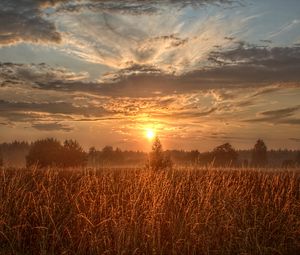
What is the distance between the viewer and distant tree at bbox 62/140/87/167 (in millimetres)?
52156

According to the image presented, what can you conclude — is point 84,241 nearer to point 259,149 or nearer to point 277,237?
point 277,237

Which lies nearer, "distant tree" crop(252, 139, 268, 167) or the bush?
the bush

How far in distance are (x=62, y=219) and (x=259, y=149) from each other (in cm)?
8804

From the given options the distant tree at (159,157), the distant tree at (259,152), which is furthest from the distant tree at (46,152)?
the distant tree at (259,152)

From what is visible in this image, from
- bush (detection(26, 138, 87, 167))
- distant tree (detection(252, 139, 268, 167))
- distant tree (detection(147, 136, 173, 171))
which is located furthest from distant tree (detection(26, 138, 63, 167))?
distant tree (detection(252, 139, 268, 167))

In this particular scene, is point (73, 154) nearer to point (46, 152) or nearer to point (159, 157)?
point (46, 152)

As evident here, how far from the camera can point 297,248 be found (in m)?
11.8

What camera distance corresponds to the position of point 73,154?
53.2m

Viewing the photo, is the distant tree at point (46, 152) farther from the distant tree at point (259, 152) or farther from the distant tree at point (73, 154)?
the distant tree at point (259, 152)

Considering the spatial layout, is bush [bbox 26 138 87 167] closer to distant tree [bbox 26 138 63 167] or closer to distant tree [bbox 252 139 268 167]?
distant tree [bbox 26 138 63 167]

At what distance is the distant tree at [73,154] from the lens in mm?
52156

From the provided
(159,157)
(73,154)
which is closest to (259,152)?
(73,154)

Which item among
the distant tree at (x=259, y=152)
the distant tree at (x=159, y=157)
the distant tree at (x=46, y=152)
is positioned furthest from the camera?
the distant tree at (x=259, y=152)

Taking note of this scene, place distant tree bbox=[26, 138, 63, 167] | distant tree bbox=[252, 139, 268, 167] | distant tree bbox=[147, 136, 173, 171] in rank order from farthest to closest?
distant tree bbox=[252, 139, 268, 167], distant tree bbox=[26, 138, 63, 167], distant tree bbox=[147, 136, 173, 171]
